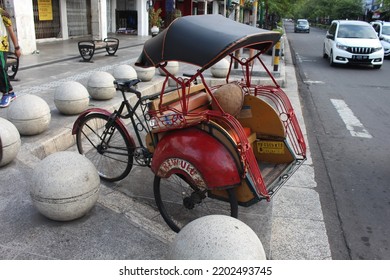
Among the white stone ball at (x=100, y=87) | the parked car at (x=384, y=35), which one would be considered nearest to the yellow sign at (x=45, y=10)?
the white stone ball at (x=100, y=87)

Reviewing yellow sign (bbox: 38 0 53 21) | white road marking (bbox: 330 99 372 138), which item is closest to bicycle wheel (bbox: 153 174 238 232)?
white road marking (bbox: 330 99 372 138)

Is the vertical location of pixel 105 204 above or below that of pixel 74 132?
below

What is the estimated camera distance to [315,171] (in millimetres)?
5562

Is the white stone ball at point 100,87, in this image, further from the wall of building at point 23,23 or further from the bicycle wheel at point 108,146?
the wall of building at point 23,23

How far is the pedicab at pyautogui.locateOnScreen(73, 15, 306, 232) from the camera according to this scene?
3.37 meters

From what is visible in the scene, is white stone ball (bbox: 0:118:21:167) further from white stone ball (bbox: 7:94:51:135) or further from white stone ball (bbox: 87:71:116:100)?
white stone ball (bbox: 87:71:116:100)

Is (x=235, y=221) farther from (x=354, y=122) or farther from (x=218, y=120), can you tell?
(x=354, y=122)

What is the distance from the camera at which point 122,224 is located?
3.72 meters

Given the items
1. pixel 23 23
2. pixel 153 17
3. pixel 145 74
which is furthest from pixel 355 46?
pixel 153 17

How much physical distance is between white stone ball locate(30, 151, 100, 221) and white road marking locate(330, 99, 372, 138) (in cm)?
533

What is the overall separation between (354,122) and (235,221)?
20.4 ft

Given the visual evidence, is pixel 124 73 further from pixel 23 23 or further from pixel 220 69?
pixel 23 23

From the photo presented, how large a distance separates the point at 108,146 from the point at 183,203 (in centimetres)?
144

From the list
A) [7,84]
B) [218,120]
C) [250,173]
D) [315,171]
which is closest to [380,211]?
[315,171]
